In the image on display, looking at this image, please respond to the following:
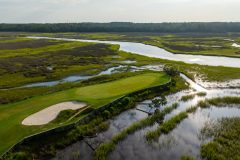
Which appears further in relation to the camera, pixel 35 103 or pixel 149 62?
pixel 149 62

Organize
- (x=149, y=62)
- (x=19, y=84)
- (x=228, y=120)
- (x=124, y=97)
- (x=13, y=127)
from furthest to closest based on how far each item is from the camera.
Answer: (x=149, y=62) → (x=19, y=84) → (x=124, y=97) → (x=228, y=120) → (x=13, y=127)

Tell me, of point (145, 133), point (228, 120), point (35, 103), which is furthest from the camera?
point (35, 103)

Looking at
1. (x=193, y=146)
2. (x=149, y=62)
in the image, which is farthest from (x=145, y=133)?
(x=149, y=62)

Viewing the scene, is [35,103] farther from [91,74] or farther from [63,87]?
[91,74]

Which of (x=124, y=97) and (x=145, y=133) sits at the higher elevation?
(x=124, y=97)

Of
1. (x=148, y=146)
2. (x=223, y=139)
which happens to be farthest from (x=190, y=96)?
(x=148, y=146)

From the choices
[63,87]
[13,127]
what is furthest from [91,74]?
[13,127]
